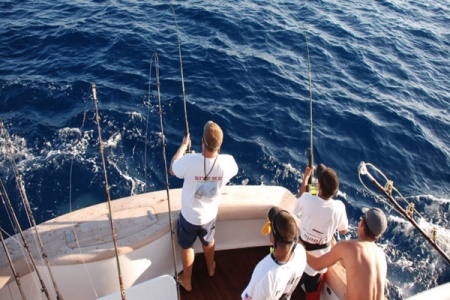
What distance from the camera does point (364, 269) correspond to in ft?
10.0

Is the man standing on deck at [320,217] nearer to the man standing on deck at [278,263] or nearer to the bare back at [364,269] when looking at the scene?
the bare back at [364,269]

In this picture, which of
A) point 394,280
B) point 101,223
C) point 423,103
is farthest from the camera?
point 423,103

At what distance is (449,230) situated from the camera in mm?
6887

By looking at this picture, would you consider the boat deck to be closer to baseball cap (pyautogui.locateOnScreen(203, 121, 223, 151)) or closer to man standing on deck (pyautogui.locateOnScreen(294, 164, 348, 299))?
man standing on deck (pyautogui.locateOnScreen(294, 164, 348, 299))

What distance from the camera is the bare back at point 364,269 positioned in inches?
120

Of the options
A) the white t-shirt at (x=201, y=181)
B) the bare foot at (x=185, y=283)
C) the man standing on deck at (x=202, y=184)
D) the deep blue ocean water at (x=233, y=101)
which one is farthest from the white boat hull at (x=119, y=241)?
the deep blue ocean water at (x=233, y=101)

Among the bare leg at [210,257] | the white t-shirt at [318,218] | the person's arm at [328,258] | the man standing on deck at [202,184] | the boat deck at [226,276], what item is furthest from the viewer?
the boat deck at [226,276]

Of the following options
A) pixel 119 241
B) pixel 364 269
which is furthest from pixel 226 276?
pixel 364 269

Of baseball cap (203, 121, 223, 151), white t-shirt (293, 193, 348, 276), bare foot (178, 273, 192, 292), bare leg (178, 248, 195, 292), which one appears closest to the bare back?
white t-shirt (293, 193, 348, 276)

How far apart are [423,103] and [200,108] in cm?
589

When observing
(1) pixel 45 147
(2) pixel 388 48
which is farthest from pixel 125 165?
(2) pixel 388 48

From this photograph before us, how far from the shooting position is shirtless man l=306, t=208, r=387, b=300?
304 cm

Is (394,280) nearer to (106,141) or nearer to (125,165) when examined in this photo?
(125,165)

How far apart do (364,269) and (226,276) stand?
1.79 meters
